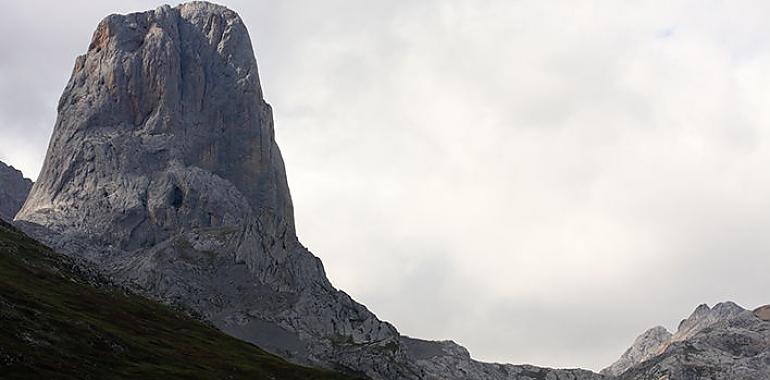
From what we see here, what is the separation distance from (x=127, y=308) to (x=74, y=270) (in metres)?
Result: 24.8

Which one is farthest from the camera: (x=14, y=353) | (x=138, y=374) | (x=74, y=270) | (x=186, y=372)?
(x=74, y=270)

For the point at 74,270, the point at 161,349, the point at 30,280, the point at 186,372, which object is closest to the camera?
the point at 186,372

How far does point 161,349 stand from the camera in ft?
421

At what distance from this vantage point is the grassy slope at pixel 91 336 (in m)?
98.0

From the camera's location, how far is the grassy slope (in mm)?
98000

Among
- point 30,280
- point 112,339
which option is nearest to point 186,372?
point 112,339

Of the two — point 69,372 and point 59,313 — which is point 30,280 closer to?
point 59,313

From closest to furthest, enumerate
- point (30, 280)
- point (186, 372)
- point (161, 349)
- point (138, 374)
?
point (138, 374), point (186, 372), point (161, 349), point (30, 280)

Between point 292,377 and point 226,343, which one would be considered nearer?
point 292,377

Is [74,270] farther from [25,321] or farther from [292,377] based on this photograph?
[25,321]

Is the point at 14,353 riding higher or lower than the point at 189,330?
lower

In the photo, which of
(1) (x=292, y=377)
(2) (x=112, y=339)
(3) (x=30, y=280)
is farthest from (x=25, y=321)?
(1) (x=292, y=377)

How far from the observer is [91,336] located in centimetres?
11400

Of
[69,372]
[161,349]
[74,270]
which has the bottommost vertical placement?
[69,372]
